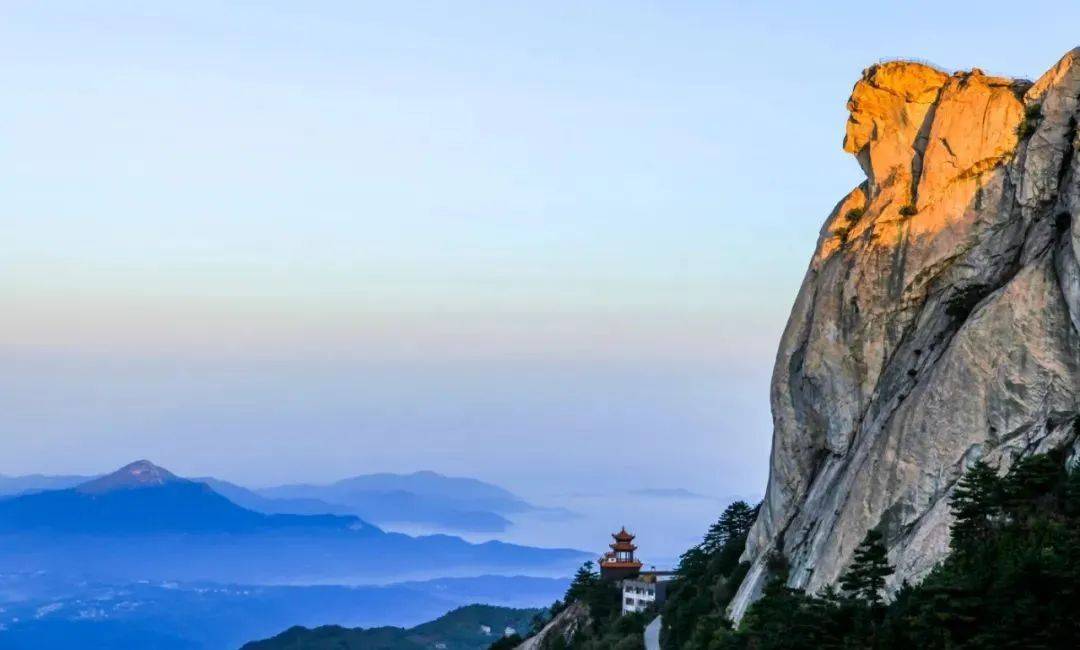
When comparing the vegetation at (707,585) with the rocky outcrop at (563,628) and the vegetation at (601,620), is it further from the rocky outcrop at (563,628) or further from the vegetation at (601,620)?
the rocky outcrop at (563,628)

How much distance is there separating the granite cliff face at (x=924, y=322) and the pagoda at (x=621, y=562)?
136 ft

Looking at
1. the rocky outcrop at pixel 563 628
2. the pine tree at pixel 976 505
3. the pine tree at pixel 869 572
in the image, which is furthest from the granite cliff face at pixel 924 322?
the rocky outcrop at pixel 563 628

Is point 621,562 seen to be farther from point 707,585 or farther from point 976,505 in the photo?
point 976,505

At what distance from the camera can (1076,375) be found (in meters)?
55.2

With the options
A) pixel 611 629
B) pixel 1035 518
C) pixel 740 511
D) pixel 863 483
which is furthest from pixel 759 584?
pixel 740 511

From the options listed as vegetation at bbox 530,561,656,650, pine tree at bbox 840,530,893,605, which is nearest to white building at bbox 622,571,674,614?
vegetation at bbox 530,561,656,650

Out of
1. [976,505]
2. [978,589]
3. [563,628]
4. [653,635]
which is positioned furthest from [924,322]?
[563,628]

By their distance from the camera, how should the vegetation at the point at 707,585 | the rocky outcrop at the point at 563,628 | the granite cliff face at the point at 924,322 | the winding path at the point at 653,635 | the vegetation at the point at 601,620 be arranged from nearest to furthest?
1. the granite cliff face at the point at 924,322
2. the vegetation at the point at 707,585
3. the winding path at the point at 653,635
4. the vegetation at the point at 601,620
5. the rocky outcrop at the point at 563,628

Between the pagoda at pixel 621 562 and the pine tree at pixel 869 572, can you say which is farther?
the pagoda at pixel 621 562

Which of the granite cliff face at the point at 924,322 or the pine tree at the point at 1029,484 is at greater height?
the granite cliff face at the point at 924,322

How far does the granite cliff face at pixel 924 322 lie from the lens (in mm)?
57000

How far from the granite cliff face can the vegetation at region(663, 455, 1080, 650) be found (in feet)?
5.23

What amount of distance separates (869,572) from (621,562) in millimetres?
63121

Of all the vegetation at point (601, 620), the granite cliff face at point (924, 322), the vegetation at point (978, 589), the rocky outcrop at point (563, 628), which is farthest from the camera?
the rocky outcrop at point (563, 628)
